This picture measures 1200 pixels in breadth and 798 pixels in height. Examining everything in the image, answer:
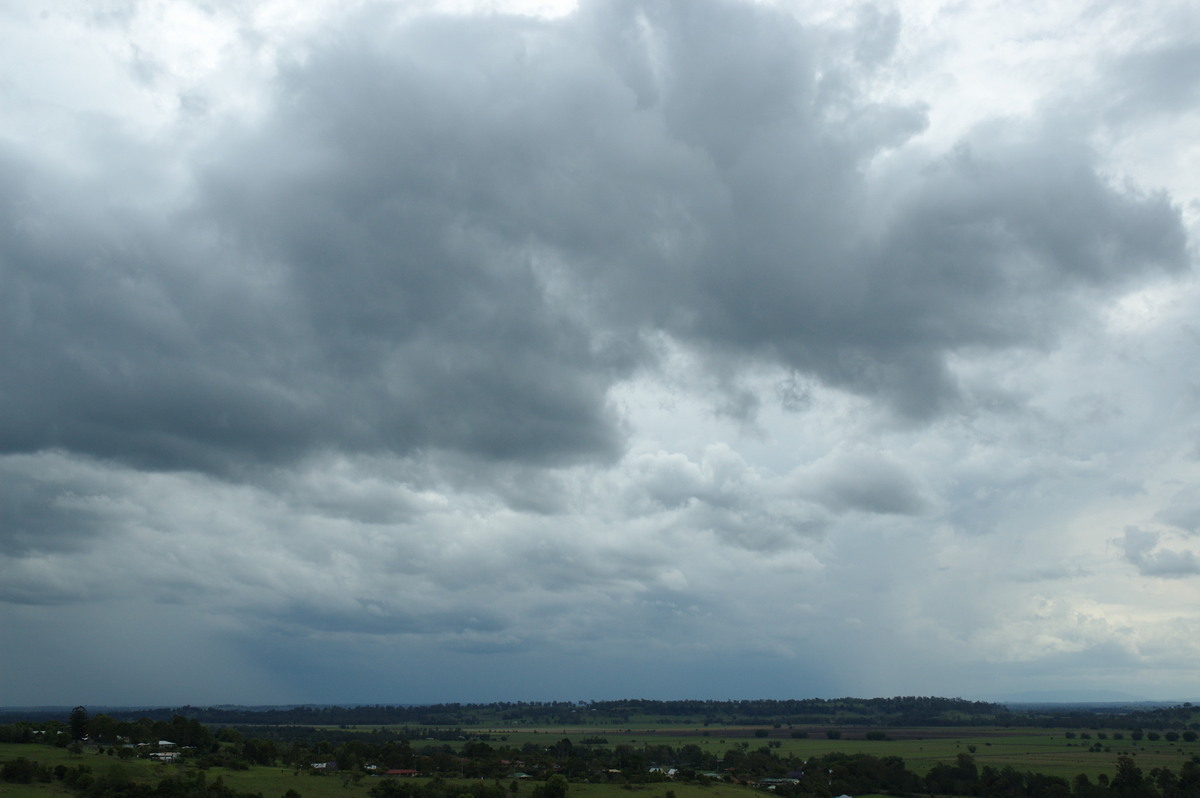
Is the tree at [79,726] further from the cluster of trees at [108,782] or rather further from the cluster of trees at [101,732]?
the cluster of trees at [108,782]

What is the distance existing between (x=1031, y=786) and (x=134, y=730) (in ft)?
655

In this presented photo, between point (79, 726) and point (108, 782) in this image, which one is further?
point (79, 726)

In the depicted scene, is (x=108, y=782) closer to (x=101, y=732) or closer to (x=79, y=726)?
(x=79, y=726)

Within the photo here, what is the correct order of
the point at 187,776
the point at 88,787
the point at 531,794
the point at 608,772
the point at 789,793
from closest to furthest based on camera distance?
the point at 88,787 → the point at 187,776 → the point at 531,794 → the point at 789,793 → the point at 608,772

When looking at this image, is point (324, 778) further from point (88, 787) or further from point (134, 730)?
point (134, 730)

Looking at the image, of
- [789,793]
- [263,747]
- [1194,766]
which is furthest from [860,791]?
[263,747]

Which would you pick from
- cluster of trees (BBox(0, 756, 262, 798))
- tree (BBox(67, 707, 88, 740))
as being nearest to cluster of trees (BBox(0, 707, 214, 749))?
tree (BBox(67, 707, 88, 740))

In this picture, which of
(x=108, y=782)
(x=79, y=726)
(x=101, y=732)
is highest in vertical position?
(x=79, y=726)

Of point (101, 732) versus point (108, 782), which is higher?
point (108, 782)

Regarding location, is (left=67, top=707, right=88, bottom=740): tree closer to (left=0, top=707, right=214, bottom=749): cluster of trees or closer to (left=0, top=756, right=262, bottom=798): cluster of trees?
(left=0, top=707, right=214, bottom=749): cluster of trees

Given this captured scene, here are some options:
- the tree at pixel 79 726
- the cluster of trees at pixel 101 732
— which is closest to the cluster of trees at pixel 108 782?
the cluster of trees at pixel 101 732

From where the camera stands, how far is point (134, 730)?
188m

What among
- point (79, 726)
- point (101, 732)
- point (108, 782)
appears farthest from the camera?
point (101, 732)

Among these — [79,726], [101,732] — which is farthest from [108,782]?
[101,732]
